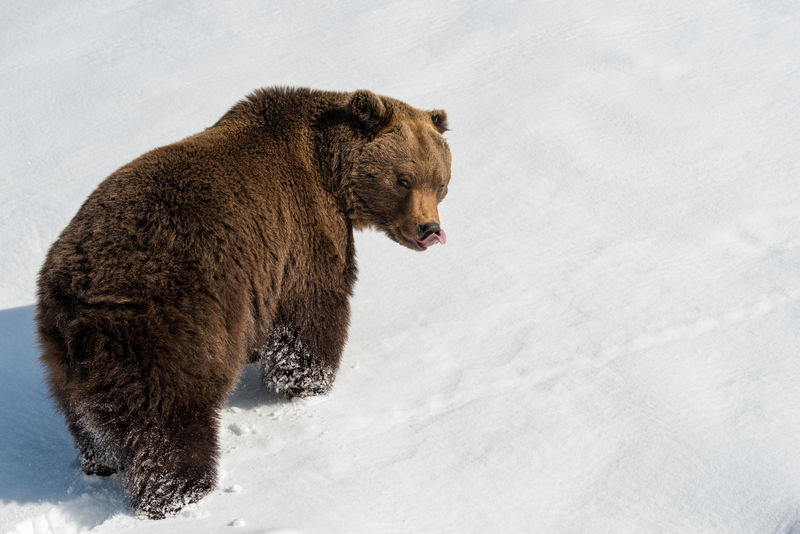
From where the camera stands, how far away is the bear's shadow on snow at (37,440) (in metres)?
5.21

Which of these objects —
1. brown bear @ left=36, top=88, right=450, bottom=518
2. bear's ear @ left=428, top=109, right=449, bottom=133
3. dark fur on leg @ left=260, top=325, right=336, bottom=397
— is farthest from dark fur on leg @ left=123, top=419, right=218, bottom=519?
bear's ear @ left=428, top=109, right=449, bottom=133

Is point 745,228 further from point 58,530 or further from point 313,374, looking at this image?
point 58,530

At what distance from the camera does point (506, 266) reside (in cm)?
830

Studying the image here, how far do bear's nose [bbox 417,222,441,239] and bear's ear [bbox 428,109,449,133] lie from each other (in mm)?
1110

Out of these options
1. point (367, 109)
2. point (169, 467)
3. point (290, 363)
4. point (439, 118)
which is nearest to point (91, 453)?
point (169, 467)

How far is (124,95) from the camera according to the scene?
35.9ft

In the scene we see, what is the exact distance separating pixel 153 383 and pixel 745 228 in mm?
6125

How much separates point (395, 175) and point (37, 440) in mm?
3150

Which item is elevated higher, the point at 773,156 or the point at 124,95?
the point at 124,95

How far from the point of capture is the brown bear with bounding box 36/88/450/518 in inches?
191

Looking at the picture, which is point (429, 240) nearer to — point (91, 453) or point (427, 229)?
point (427, 229)

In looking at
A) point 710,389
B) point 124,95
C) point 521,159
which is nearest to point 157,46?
point 124,95

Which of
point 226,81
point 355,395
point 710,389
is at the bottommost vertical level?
point 710,389

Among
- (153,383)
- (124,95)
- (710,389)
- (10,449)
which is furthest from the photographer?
(124,95)
